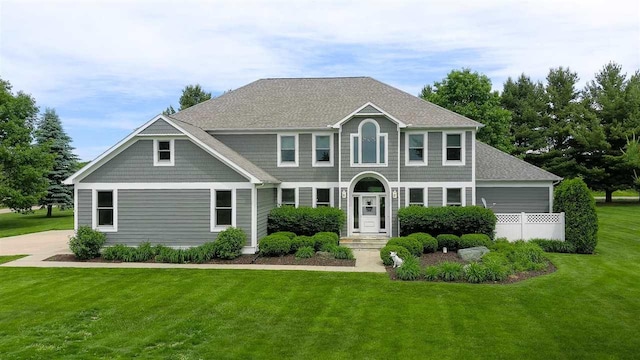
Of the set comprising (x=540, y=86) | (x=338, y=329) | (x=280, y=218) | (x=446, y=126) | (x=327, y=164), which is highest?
(x=540, y=86)

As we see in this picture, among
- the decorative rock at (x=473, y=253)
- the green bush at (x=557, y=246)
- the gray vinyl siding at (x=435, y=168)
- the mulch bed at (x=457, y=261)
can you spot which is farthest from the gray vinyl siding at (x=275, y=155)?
the green bush at (x=557, y=246)

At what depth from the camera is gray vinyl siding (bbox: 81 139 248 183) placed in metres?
19.7

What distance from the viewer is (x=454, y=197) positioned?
23.2 m

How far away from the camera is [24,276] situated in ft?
52.0

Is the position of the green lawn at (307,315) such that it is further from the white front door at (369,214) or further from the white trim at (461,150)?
the white front door at (369,214)

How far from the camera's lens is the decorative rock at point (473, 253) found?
59.2ft

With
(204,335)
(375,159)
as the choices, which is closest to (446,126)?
(375,159)

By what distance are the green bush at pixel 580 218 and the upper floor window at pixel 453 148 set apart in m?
4.90

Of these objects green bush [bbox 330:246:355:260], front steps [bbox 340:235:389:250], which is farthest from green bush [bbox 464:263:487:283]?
front steps [bbox 340:235:389:250]

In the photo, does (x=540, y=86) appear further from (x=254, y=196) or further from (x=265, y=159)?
(x=254, y=196)

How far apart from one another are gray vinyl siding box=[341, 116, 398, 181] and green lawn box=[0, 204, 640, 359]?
8045 mm

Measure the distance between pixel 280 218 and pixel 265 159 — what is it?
3.76 meters

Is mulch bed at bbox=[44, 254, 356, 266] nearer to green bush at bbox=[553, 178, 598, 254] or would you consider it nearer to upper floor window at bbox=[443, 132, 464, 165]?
upper floor window at bbox=[443, 132, 464, 165]

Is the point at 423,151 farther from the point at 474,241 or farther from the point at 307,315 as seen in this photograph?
the point at 307,315
